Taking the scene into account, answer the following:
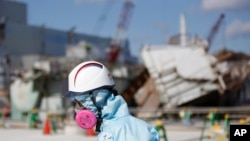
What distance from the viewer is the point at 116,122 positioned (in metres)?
2.44

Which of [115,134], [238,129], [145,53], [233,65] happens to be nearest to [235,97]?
[233,65]

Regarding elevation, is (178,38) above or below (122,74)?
above

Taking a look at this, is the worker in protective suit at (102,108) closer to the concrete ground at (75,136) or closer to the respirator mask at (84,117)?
the respirator mask at (84,117)

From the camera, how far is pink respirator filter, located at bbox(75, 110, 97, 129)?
2.56 metres

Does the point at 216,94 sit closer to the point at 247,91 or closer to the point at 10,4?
the point at 247,91

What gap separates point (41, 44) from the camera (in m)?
62.0

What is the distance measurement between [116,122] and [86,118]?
0.21 meters

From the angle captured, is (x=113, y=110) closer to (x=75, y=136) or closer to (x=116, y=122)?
(x=116, y=122)

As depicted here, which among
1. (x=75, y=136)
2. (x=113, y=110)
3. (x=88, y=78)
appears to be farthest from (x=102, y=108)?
(x=75, y=136)

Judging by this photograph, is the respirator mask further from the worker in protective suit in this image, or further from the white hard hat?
the white hard hat

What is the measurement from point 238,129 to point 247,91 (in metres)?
36.2

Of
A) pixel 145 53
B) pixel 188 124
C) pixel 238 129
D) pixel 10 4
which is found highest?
pixel 10 4

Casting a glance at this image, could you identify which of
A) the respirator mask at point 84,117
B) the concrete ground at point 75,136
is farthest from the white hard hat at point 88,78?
the concrete ground at point 75,136

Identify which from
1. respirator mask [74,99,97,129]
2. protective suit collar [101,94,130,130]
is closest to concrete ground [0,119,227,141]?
respirator mask [74,99,97,129]
